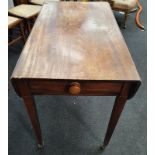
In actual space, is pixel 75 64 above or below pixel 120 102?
above

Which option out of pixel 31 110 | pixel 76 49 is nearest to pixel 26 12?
pixel 76 49

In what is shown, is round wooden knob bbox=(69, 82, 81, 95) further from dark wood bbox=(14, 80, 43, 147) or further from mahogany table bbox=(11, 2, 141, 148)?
dark wood bbox=(14, 80, 43, 147)

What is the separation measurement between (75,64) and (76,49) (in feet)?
0.47

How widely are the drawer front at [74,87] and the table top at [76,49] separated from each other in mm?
39

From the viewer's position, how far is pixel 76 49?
0.98m

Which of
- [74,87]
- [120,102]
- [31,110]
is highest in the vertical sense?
[74,87]

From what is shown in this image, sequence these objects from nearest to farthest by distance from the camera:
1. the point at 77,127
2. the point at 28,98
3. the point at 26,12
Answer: the point at 28,98
the point at 77,127
the point at 26,12

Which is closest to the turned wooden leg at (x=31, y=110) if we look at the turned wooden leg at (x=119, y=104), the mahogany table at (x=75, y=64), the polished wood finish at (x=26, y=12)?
the mahogany table at (x=75, y=64)

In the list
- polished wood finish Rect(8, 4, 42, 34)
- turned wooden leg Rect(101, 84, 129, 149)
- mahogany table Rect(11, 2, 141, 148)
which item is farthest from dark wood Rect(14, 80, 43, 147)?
polished wood finish Rect(8, 4, 42, 34)

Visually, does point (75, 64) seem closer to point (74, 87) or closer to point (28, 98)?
point (74, 87)

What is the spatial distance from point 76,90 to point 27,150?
788 mm

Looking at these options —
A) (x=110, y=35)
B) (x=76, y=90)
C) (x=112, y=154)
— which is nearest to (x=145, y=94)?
(x=112, y=154)

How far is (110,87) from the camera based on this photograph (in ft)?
2.77

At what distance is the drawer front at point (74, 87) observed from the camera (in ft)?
2.67
